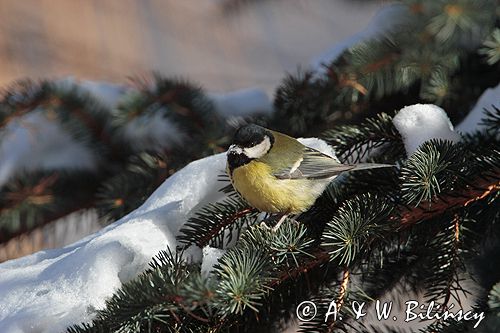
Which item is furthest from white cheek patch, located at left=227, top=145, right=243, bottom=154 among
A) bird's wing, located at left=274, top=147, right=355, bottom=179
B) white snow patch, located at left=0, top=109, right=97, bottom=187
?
white snow patch, located at left=0, top=109, right=97, bottom=187

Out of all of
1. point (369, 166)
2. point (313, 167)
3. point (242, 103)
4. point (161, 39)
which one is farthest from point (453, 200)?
point (161, 39)

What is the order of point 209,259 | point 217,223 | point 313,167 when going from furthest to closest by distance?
point 313,167 → point 217,223 → point 209,259

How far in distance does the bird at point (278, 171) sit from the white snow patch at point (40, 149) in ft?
2.65

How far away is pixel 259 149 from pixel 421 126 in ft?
1.05

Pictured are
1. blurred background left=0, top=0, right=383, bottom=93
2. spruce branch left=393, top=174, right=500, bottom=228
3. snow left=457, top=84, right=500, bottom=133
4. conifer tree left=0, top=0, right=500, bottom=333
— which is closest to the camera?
conifer tree left=0, top=0, right=500, bottom=333

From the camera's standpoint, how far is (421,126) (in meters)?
1.48

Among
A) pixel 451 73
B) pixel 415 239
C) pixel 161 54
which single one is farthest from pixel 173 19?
pixel 415 239

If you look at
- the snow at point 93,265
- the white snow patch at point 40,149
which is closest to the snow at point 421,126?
the snow at point 93,265

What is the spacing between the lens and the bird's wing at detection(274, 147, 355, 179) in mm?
1478

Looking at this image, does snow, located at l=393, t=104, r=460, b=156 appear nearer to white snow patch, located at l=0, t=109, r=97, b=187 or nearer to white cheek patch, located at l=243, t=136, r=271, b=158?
white cheek patch, located at l=243, t=136, r=271, b=158

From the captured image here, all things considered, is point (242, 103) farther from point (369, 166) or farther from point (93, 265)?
point (93, 265)

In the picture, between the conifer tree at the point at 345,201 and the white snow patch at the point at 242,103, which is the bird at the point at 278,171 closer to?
the conifer tree at the point at 345,201

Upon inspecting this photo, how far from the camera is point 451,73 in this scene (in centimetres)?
195

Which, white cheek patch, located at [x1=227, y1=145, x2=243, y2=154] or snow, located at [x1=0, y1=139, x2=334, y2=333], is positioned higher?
white cheek patch, located at [x1=227, y1=145, x2=243, y2=154]
